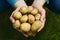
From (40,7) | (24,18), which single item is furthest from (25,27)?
(40,7)

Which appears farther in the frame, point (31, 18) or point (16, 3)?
point (16, 3)

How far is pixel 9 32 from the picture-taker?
1.57 meters

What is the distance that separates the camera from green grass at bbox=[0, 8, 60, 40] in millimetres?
1531

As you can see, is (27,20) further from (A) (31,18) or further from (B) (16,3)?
(B) (16,3)

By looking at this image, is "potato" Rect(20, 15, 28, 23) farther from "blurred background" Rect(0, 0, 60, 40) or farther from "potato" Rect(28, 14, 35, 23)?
"blurred background" Rect(0, 0, 60, 40)

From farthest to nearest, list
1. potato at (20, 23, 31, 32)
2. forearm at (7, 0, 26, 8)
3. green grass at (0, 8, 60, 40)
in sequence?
green grass at (0, 8, 60, 40)
forearm at (7, 0, 26, 8)
potato at (20, 23, 31, 32)

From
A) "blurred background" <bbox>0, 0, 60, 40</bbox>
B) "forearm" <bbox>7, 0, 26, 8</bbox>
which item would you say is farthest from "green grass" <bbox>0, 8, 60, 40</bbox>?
"forearm" <bbox>7, 0, 26, 8</bbox>

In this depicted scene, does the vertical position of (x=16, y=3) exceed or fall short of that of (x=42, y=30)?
it exceeds it

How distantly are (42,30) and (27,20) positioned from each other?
0.33 m

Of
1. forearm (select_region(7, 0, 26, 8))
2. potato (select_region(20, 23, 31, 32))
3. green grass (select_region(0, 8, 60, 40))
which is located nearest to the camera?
potato (select_region(20, 23, 31, 32))

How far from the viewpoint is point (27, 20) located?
125 cm

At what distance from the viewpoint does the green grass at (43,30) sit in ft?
5.02

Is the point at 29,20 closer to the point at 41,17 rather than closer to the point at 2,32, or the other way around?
the point at 41,17

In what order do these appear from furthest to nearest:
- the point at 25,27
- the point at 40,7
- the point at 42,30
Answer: the point at 42,30
the point at 40,7
the point at 25,27
